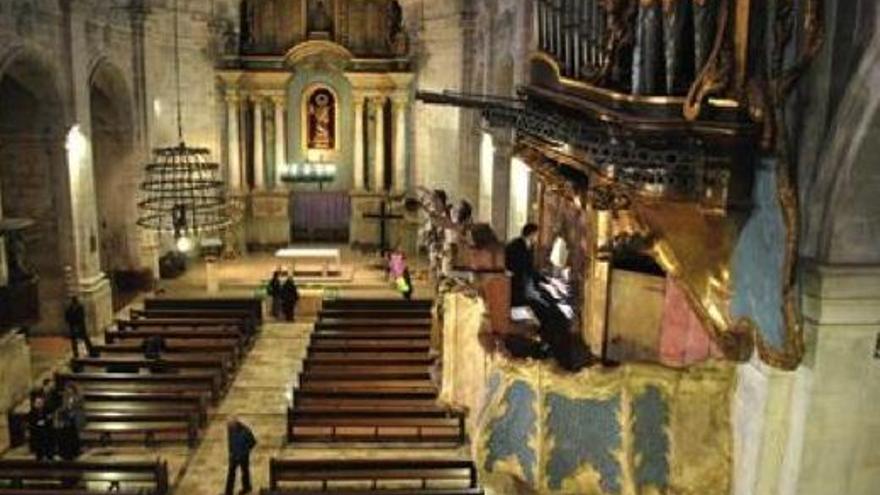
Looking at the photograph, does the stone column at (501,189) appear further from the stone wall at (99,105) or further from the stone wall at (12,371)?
the stone wall at (12,371)

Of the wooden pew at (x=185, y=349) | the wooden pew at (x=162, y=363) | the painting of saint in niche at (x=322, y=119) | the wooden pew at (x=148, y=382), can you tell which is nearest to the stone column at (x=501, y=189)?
the wooden pew at (x=185, y=349)

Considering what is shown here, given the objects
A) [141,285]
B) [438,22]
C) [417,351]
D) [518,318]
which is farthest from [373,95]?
[518,318]

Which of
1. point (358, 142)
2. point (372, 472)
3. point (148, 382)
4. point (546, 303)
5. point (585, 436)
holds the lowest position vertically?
point (372, 472)

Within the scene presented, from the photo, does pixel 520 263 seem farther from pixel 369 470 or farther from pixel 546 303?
pixel 369 470

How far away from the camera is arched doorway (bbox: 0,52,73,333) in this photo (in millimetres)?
16219

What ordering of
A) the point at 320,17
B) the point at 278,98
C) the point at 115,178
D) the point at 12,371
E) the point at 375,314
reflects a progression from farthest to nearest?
the point at 278,98, the point at 320,17, the point at 115,178, the point at 375,314, the point at 12,371

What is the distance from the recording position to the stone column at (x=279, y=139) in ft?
83.6

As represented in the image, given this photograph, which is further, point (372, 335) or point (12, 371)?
point (372, 335)

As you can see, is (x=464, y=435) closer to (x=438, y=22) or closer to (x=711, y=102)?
(x=711, y=102)

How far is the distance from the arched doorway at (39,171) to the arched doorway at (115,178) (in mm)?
3367

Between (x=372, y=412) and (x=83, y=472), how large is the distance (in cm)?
385

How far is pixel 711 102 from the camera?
532 centimetres

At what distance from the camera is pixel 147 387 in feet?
43.9

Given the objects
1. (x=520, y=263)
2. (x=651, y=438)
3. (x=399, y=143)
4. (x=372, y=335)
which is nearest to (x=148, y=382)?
(x=372, y=335)
